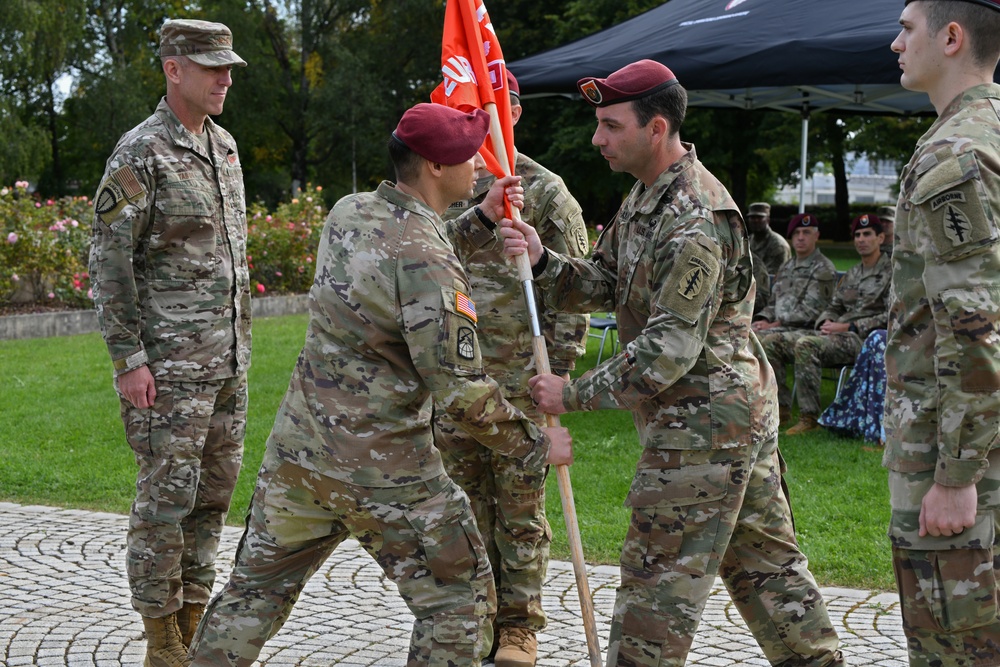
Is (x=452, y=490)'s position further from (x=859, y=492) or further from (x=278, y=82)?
(x=278, y=82)

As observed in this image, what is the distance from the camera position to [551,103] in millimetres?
39594

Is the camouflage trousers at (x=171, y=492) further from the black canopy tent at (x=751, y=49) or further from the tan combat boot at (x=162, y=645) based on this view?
the black canopy tent at (x=751, y=49)

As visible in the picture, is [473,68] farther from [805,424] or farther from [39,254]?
[39,254]

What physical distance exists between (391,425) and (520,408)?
159cm

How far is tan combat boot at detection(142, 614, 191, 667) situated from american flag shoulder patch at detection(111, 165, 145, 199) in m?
1.72

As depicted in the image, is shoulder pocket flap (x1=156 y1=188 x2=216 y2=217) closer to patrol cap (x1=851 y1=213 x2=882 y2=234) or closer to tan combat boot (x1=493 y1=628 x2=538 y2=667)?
tan combat boot (x1=493 y1=628 x2=538 y2=667)

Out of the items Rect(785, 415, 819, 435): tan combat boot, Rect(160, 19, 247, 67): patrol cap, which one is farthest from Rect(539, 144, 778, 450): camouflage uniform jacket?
Rect(785, 415, 819, 435): tan combat boot

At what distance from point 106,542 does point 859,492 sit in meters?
4.82

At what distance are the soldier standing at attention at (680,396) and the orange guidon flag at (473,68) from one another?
3.28 feet

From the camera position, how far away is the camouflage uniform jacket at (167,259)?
4547 mm

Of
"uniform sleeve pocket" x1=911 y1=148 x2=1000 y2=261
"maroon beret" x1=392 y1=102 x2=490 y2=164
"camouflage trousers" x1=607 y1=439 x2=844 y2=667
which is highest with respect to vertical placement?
"maroon beret" x1=392 y1=102 x2=490 y2=164

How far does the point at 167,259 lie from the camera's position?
4.72 m

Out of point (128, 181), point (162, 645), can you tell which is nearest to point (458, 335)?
point (128, 181)

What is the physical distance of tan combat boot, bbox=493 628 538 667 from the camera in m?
4.70
